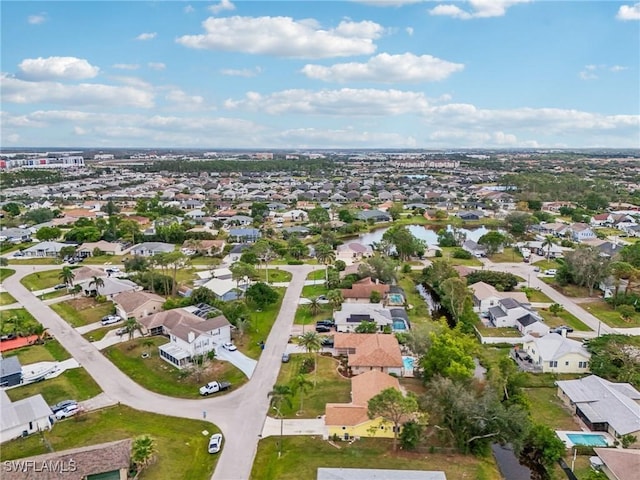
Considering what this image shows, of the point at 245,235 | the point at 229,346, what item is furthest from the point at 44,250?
the point at 229,346

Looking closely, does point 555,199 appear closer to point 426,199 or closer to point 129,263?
point 426,199

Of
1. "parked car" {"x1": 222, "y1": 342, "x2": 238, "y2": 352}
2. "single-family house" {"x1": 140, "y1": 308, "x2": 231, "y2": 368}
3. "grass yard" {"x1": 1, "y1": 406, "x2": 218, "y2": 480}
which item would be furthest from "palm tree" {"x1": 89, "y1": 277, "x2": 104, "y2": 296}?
"grass yard" {"x1": 1, "y1": 406, "x2": 218, "y2": 480}

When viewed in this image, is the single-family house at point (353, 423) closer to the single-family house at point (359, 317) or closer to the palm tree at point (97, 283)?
the single-family house at point (359, 317)

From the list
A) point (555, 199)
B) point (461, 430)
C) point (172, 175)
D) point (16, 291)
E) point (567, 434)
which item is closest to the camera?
point (461, 430)

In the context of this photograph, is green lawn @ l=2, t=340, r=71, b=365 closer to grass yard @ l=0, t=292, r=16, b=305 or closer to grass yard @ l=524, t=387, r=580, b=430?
grass yard @ l=0, t=292, r=16, b=305

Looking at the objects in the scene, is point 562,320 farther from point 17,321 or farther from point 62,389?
point 17,321

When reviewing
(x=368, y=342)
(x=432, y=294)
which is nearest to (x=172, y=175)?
(x=432, y=294)
